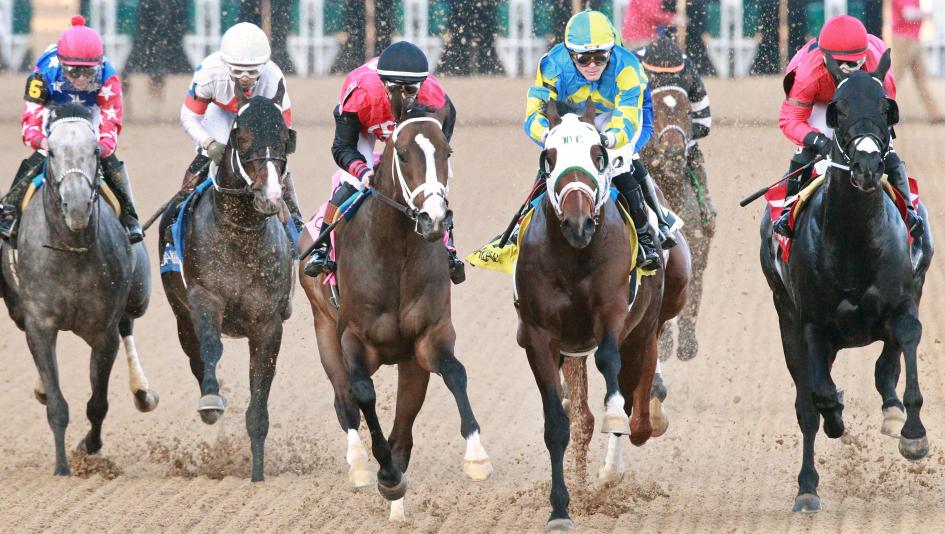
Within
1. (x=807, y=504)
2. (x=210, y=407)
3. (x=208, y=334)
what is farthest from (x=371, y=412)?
(x=807, y=504)

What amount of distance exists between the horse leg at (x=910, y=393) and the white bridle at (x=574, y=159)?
4.99 ft

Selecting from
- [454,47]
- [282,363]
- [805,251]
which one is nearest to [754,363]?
Result: [282,363]

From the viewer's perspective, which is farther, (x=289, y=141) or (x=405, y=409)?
(x=289, y=141)

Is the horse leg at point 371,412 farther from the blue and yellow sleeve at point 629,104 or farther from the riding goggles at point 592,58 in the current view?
the riding goggles at point 592,58

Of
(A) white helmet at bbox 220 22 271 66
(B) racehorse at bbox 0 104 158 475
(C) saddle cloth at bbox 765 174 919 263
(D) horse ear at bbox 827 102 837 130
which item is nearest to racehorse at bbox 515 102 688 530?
(C) saddle cloth at bbox 765 174 919 263

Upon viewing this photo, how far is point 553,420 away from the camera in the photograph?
23.9 ft

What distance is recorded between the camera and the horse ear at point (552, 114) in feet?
23.7

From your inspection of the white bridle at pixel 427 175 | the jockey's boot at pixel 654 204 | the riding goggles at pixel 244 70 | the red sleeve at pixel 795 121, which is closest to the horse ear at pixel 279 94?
the riding goggles at pixel 244 70

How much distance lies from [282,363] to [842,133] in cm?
620

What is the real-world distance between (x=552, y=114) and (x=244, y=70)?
212 centimetres

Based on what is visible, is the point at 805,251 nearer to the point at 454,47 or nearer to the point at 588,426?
the point at 588,426

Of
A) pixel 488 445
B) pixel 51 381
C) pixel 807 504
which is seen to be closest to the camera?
pixel 807 504

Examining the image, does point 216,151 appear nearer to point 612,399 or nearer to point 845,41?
point 612,399

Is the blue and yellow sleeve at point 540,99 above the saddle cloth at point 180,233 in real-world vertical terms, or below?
above
